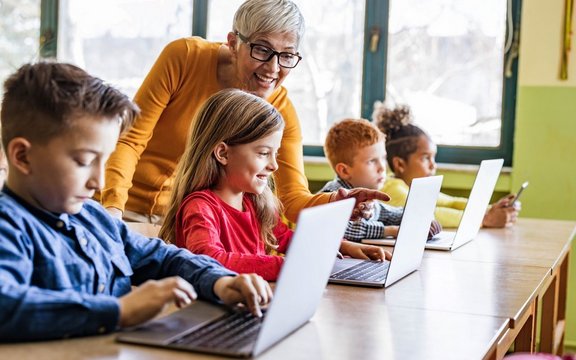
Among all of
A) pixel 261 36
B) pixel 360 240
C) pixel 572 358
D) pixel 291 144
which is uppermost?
pixel 261 36

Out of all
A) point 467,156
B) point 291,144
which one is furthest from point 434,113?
point 291,144

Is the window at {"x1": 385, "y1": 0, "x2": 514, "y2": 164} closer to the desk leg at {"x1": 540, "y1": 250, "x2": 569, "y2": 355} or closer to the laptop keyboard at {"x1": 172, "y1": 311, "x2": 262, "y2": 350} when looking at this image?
the desk leg at {"x1": 540, "y1": 250, "x2": 569, "y2": 355}

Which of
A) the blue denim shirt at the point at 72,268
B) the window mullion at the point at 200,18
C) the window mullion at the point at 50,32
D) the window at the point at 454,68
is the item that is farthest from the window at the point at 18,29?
the blue denim shirt at the point at 72,268

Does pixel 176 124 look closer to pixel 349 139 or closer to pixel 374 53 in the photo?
pixel 349 139

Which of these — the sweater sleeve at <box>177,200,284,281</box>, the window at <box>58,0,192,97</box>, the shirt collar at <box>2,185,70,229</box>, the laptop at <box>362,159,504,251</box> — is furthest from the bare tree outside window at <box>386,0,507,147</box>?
the shirt collar at <box>2,185,70,229</box>

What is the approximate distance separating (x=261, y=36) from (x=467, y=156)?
2.24m

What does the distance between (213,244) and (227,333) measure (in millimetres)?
505

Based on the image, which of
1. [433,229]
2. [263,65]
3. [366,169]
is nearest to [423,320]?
[263,65]

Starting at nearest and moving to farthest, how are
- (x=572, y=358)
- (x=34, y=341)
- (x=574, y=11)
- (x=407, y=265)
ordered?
(x=34, y=341), (x=407, y=265), (x=572, y=358), (x=574, y=11)

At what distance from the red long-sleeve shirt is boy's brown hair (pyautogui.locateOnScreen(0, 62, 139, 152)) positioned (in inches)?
18.6

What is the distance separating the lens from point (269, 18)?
6.86 feet

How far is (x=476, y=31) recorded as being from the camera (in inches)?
162

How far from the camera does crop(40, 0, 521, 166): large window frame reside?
403 centimetres

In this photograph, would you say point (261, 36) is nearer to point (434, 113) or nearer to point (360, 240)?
point (360, 240)
